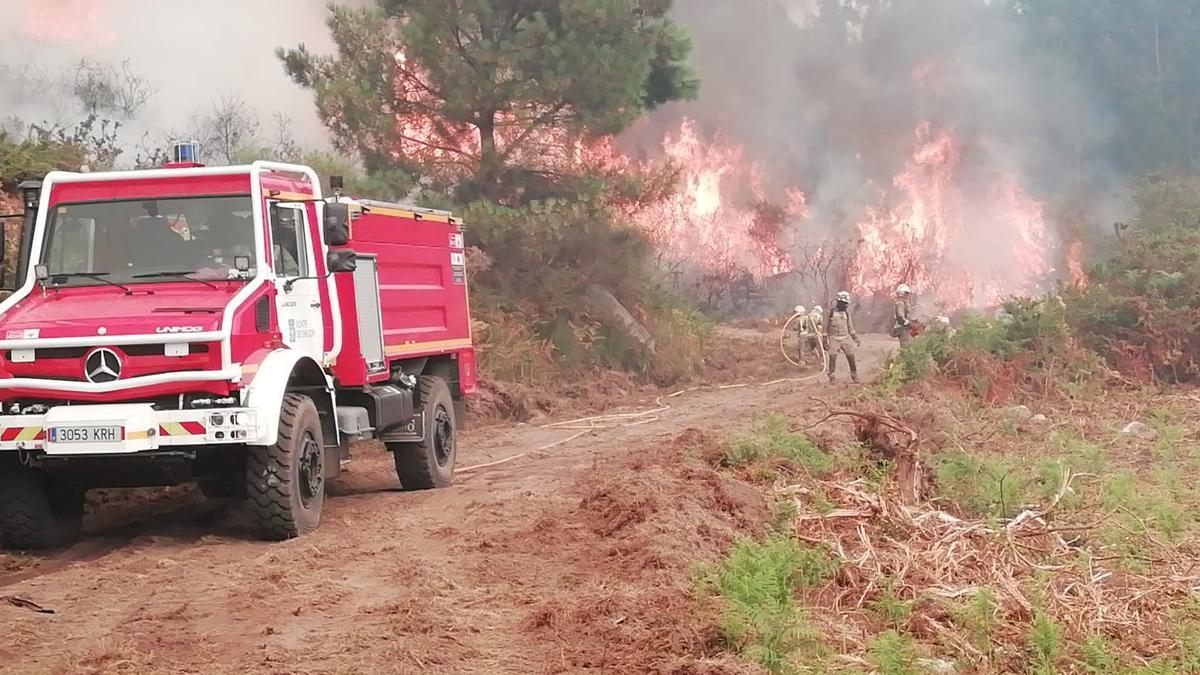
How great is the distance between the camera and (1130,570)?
8219mm

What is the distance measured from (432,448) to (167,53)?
49.3 feet

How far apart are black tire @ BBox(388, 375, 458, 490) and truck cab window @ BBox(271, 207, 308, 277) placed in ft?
7.56

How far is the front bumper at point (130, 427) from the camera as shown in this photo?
313 inches

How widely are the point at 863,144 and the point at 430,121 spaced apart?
20.0 metres

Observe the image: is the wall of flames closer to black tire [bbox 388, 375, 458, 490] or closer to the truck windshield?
black tire [bbox 388, 375, 458, 490]

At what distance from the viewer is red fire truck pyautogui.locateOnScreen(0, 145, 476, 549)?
26.7 feet

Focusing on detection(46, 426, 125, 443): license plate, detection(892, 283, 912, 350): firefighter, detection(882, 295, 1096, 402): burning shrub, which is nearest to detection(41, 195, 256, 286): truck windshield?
detection(46, 426, 125, 443): license plate

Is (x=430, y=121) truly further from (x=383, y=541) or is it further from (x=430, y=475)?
(x=383, y=541)

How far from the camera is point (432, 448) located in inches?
460

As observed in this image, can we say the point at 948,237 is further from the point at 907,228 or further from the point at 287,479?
the point at 287,479

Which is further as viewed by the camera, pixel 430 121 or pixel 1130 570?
pixel 430 121

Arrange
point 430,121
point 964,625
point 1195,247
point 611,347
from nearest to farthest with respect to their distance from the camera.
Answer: point 964,625, point 1195,247, point 430,121, point 611,347

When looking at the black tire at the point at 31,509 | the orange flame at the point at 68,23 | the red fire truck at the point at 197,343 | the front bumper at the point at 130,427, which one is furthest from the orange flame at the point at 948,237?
the front bumper at the point at 130,427

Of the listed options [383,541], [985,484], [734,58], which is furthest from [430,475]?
[734,58]
